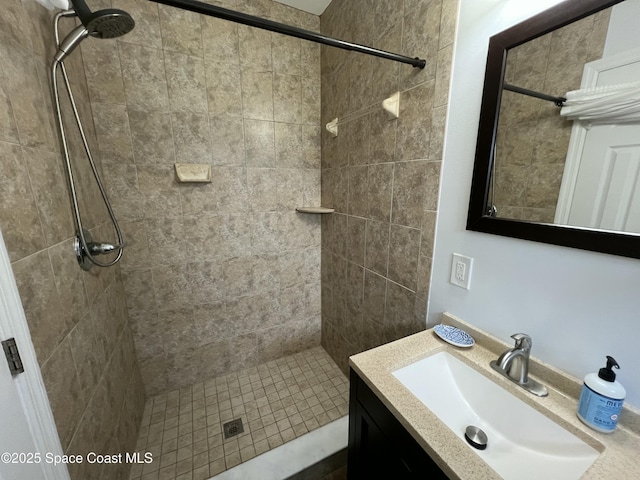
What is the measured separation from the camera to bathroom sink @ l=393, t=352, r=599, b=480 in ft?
1.97

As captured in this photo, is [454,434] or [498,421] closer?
[454,434]

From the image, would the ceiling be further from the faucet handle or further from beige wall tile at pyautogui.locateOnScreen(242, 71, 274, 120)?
the faucet handle

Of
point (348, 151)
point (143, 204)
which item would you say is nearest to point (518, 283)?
point (348, 151)

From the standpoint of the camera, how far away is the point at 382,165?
128 cm

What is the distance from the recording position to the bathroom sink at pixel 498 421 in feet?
1.97

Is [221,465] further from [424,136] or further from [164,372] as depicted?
[424,136]

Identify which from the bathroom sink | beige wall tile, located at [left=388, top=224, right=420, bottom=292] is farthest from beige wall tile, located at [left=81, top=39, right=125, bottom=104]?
the bathroom sink

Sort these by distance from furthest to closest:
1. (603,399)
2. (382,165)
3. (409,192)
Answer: (382,165)
(409,192)
(603,399)

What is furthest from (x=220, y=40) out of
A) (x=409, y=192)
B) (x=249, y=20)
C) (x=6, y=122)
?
(x=409, y=192)

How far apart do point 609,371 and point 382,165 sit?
42.1 inches

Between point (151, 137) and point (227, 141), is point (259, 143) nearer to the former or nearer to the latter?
point (227, 141)

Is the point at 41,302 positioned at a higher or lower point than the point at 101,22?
lower

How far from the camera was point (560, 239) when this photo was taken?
2.17ft

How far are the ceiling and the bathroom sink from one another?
86.3 inches
